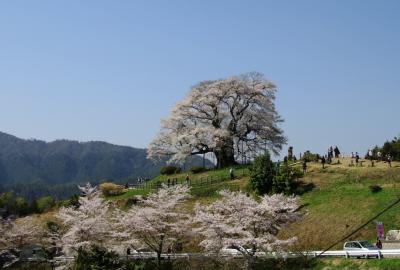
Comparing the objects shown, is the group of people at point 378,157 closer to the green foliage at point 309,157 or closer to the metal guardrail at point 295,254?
the green foliage at point 309,157

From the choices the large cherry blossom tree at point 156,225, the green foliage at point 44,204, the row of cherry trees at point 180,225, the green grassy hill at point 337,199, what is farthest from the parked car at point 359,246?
the green foliage at point 44,204

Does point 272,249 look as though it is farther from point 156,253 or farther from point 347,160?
point 347,160

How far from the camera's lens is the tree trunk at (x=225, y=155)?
77.1 metres

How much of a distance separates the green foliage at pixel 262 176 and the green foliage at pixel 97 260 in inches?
772

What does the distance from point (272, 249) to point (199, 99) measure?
42545 millimetres

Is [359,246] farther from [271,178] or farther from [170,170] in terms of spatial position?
[170,170]

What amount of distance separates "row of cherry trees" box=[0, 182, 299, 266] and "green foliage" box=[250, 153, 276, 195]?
40.5 ft

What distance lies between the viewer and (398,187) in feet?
162

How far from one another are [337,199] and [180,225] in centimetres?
1647

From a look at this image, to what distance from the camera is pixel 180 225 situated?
139ft

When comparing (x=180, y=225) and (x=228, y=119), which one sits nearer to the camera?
(x=180, y=225)

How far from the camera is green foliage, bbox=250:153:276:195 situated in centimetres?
5650

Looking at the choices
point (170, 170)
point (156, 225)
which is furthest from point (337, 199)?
point (170, 170)

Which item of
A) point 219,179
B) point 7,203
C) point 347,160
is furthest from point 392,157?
point 7,203
